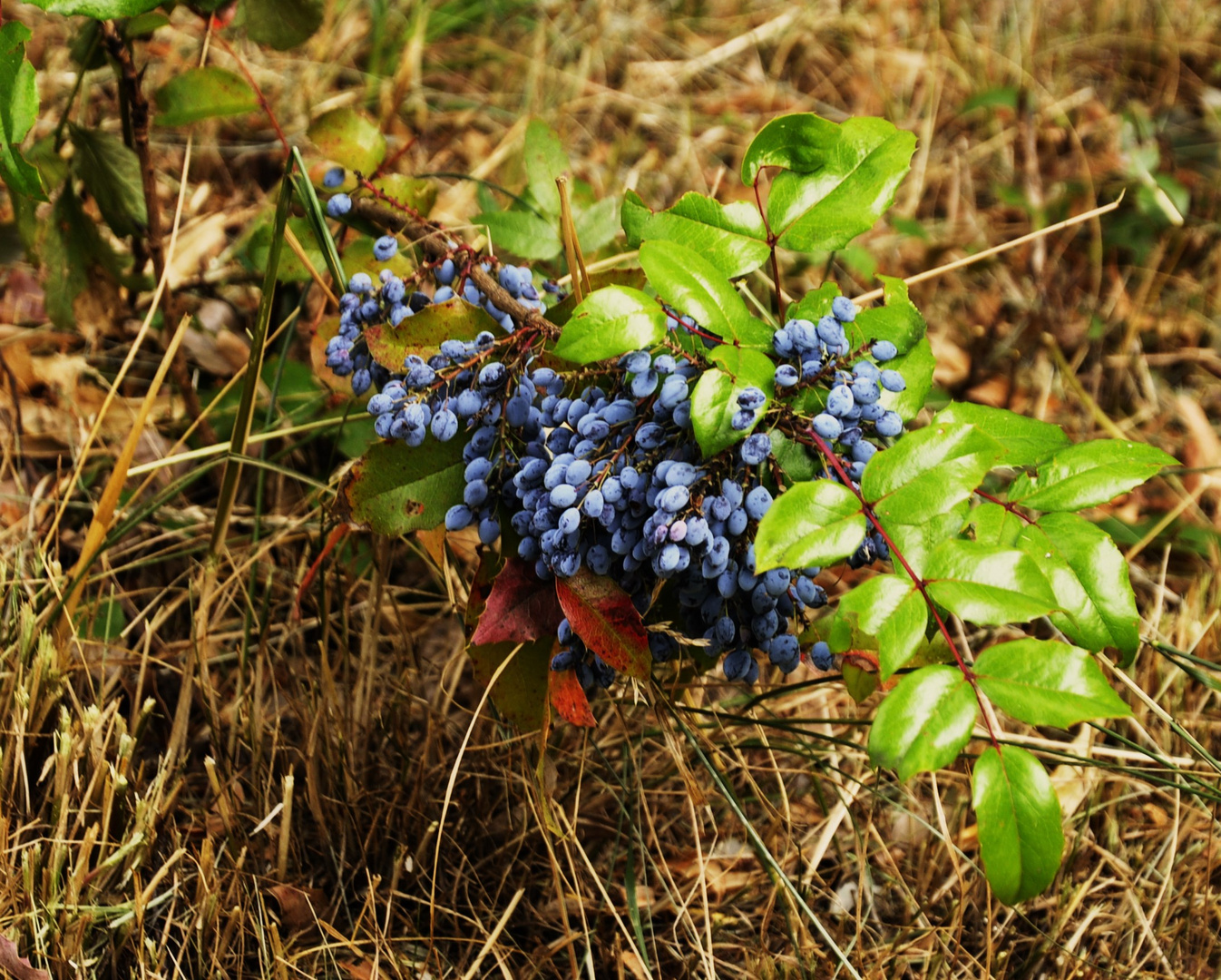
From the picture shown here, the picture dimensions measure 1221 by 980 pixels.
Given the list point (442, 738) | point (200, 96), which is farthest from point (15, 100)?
point (442, 738)

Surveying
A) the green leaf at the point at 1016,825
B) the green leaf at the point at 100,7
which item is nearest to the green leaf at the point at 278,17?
the green leaf at the point at 100,7

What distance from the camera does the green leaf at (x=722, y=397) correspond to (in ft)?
2.85

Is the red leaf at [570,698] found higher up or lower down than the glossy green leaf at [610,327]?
lower down

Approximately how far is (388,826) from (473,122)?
6.45 feet

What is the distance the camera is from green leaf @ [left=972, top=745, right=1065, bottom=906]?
757mm

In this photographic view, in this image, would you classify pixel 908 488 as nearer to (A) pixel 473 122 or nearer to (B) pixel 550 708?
(B) pixel 550 708

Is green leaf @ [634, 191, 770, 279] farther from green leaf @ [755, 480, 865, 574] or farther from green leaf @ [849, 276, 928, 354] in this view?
green leaf @ [755, 480, 865, 574]

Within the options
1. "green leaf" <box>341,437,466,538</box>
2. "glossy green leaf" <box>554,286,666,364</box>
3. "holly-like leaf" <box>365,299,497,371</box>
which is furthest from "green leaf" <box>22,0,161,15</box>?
"glossy green leaf" <box>554,286,666,364</box>

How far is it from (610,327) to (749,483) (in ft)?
0.67

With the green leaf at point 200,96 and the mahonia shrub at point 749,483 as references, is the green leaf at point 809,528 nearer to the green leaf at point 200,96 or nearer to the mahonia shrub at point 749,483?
the mahonia shrub at point 749,483

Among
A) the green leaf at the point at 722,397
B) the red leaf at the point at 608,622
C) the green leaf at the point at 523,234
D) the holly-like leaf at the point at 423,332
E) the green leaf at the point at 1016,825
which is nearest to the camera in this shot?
the green leaf at the point at 1016,825

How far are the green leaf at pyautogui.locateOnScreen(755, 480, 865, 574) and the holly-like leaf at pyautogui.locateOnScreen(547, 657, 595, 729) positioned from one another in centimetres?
36

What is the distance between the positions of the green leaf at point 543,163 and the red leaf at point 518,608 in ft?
1.97

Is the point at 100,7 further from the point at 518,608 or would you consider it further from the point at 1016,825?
the point at 1016,825
